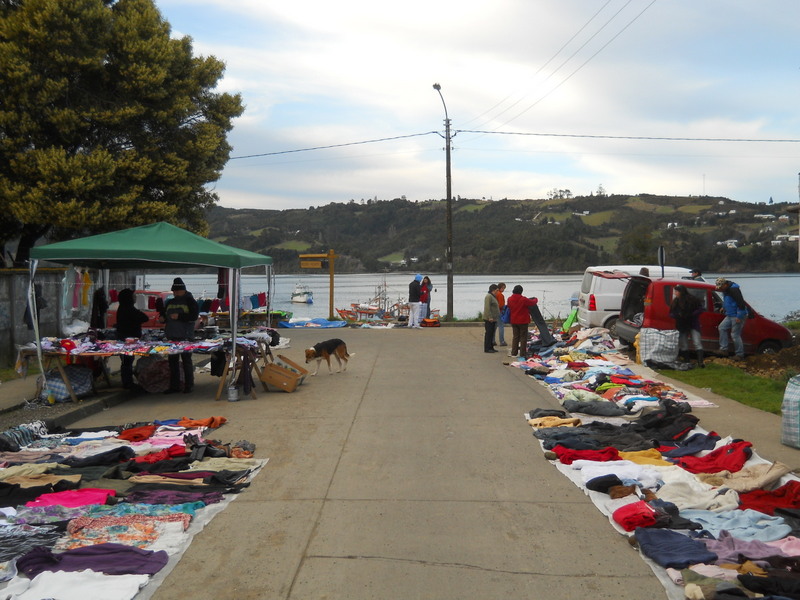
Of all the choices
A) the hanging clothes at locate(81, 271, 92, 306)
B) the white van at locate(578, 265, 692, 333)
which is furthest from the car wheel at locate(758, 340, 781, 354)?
the hanging clothes at locate(81, 271, 92, 306)

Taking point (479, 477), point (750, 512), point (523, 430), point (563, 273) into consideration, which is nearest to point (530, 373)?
point (523, 430)

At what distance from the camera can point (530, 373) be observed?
49.3 feet

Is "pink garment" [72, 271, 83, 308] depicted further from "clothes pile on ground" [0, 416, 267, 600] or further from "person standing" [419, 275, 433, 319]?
"person standing" [419, 275, 433, 319]

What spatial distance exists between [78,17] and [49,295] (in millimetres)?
6875

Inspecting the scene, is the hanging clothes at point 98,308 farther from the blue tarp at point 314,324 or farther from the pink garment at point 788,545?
the blue tarp at point 314,324

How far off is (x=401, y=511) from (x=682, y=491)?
256cm

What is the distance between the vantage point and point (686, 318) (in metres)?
15.7

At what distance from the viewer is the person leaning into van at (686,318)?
15.6m

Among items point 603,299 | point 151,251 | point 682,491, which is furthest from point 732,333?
point 151,251

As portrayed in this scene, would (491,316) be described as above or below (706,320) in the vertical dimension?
below

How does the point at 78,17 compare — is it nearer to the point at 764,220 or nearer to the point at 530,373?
the point at 530,373

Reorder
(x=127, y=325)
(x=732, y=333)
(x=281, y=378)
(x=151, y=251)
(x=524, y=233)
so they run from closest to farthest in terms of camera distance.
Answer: (x=151, y=251), (x=281, y=378), (x=127, y=325), (x=732, y=333), (x=524, y=233)

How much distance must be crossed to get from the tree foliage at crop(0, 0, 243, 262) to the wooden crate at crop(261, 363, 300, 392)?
819cm

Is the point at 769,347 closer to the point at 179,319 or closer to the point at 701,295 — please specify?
the point at 701,295
